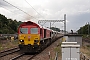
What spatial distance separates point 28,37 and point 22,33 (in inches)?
30.5

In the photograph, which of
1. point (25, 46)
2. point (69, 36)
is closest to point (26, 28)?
point (25, 46)

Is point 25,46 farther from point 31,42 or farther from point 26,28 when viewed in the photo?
point 26,28

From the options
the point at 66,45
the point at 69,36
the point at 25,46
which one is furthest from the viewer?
the point at 69,36

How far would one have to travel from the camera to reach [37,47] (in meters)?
17.9

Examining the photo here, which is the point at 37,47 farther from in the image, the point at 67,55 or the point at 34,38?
the point at 67,55

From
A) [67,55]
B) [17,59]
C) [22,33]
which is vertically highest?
[22,33]

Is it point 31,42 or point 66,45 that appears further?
point 31,42

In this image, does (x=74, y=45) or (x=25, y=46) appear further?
(x=25, y=46)

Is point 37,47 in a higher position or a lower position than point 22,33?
lower

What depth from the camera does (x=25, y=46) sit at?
58.6 ft

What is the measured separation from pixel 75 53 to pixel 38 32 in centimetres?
998

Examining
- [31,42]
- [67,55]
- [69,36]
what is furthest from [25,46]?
[67,55]

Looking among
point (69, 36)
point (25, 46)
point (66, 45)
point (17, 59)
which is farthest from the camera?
point (69, 36)

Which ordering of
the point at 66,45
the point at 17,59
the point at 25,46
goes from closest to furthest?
1. the point at 66,45
2. the point at 17,59
3. the point at 25,46
